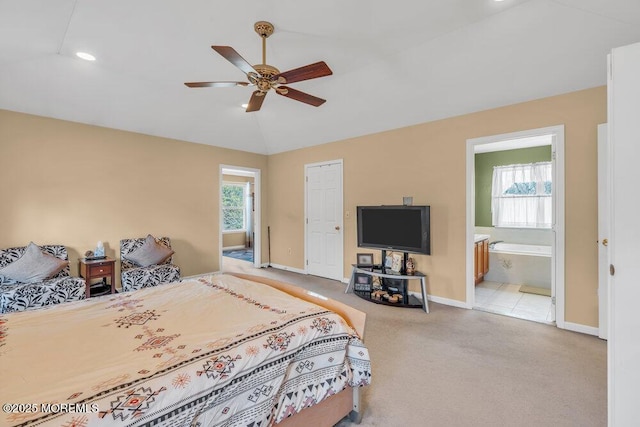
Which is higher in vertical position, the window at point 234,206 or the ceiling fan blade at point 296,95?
the ceiling fan blade at point 296,95

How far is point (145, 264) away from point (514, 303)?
537 centimetres

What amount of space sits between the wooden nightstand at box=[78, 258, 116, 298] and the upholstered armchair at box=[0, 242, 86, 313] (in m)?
0.23

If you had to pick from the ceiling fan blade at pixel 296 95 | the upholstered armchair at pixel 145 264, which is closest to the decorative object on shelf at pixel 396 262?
the ceiling fan blade at pixel 296 95

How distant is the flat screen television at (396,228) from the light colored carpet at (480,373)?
92 cm

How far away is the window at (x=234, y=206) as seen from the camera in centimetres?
916

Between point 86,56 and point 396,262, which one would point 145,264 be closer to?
point 86,56

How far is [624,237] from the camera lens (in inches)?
50.2

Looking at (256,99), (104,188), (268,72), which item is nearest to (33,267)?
(104,188)

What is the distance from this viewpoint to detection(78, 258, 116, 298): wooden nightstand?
12.4 ft

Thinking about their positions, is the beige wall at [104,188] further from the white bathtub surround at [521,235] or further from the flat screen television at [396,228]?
the white bathtub surround at [521,235]

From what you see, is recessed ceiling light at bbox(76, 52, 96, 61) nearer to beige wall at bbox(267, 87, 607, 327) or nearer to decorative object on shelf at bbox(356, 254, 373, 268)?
beige wall at bbox(267, 87, 607, 327)

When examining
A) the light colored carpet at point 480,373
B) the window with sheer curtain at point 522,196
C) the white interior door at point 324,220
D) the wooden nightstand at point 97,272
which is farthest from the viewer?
the window with sheer curtain at point 522,196

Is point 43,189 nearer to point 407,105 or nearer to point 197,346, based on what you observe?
point 197,346

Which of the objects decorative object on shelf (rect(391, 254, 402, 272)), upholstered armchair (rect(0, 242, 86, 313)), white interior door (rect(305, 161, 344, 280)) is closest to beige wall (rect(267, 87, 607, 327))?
white interior door (rect(305, 161, 344, 280))
